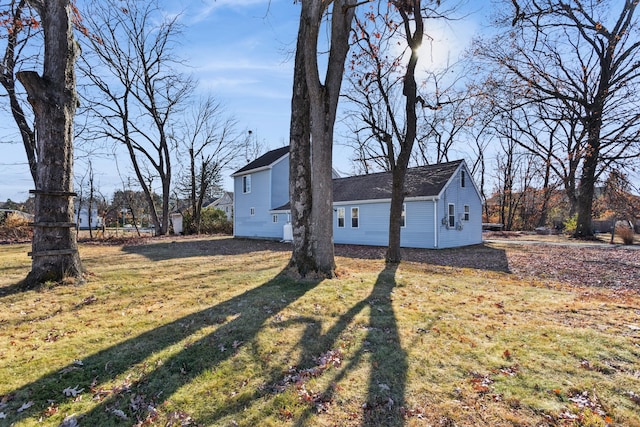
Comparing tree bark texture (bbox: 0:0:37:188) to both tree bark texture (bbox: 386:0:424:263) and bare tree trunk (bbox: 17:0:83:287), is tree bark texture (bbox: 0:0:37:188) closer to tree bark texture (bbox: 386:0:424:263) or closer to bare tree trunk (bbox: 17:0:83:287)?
bare tree trunk (bbox: 17:0:83:287)

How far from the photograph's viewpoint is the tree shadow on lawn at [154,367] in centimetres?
270

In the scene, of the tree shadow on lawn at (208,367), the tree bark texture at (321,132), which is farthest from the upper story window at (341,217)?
the tree shadow on lawn at (208,367)

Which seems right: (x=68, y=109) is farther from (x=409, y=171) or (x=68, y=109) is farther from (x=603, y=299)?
(x=409, y=171)

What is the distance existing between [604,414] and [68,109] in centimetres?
850

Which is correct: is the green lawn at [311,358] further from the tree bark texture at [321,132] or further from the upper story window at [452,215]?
the upper story window at [452,215]

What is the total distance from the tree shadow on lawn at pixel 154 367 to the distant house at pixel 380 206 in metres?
12.5

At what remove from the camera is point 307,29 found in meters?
6.57

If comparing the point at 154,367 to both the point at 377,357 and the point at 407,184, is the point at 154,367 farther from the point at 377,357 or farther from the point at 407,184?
the point at 407,184

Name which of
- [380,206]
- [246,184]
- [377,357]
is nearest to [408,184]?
[380,206]

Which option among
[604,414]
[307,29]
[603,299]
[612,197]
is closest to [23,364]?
[604,414]

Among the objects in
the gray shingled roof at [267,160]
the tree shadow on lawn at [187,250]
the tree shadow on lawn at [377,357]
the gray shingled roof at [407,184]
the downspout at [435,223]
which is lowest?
the tree shadow on lawn at [377,357]

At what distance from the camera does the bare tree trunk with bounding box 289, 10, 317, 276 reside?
6.84 m

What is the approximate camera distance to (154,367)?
3205mm

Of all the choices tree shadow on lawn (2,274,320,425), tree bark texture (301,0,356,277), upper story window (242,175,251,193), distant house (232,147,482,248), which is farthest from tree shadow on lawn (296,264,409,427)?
upper story window (242,175,251,193)
